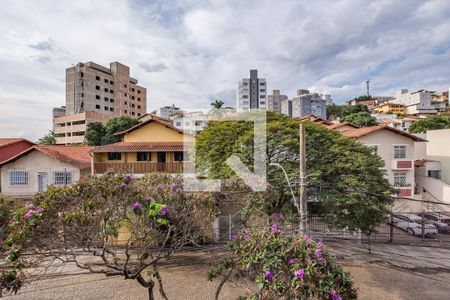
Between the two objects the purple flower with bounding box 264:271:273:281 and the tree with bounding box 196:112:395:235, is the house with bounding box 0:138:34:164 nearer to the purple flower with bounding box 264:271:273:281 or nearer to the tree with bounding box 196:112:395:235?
the tree with bounding box 196:112:395:235

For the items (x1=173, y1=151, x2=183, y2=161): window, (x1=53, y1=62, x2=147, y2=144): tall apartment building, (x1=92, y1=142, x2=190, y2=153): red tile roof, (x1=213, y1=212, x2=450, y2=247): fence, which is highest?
(x1=53, y1=62, x2=147, y2=144): tall apartment building

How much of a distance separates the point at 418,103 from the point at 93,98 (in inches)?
3368

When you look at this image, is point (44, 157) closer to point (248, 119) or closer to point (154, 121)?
point (154, 121)

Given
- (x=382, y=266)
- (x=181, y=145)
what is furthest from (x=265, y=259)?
(x=181, y=145)

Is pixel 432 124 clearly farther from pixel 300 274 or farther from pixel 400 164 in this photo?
pixel 300 274

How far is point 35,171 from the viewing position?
51.9ft

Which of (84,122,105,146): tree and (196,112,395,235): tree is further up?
(84,122,105,146): tree

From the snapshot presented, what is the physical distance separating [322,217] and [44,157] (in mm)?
16513

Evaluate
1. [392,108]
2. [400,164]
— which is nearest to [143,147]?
[400,164]

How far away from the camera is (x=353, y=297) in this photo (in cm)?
360

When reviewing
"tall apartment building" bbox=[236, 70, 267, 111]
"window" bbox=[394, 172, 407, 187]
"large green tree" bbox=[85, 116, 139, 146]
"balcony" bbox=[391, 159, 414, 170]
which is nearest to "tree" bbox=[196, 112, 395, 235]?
"balcony" bbox=[391, 159, 414, 170]

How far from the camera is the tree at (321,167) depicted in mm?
9641

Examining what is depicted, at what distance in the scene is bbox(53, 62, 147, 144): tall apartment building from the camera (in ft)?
147

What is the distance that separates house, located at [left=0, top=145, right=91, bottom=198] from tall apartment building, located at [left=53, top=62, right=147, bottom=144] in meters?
29.2
